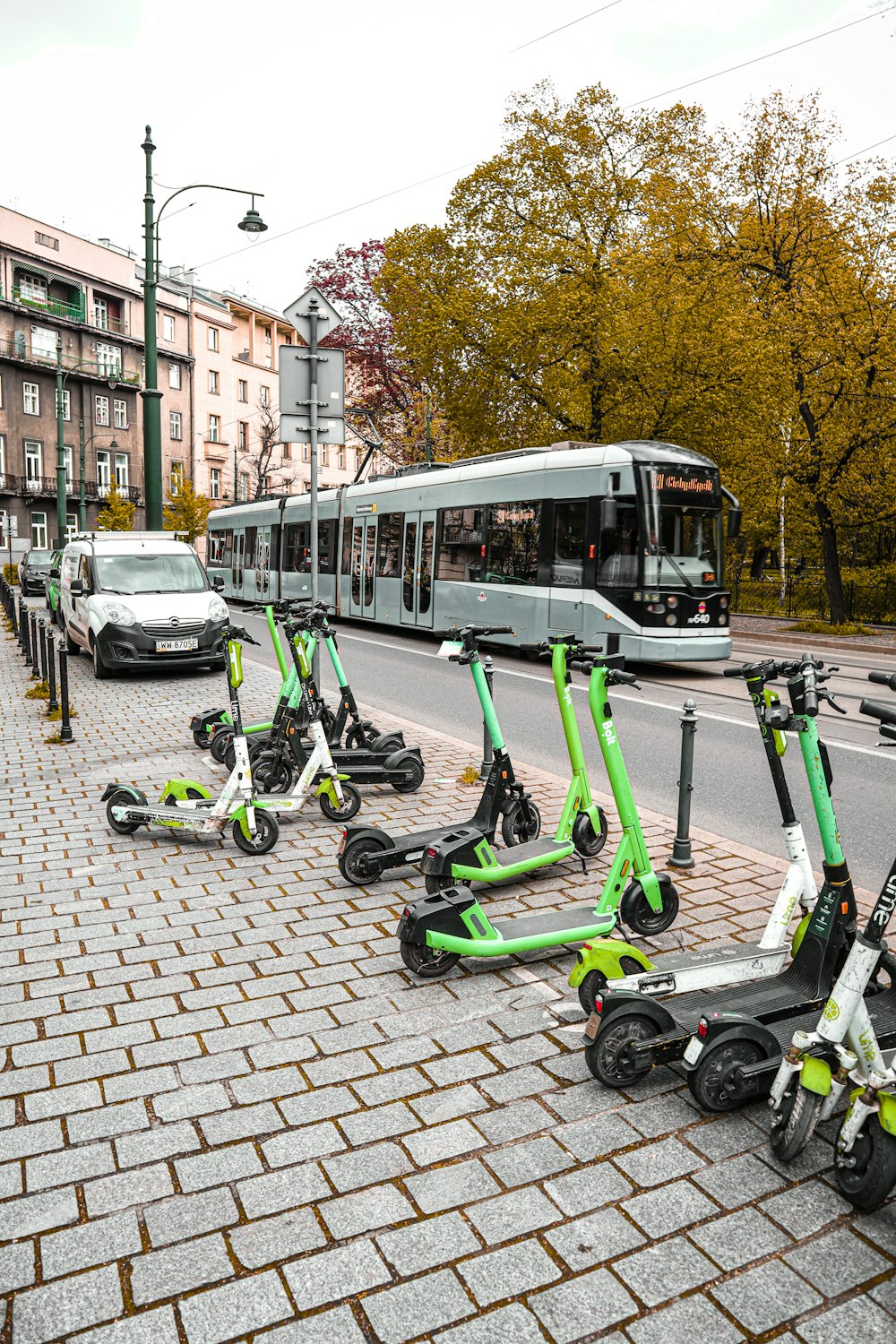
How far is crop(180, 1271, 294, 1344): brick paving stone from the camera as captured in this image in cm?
223

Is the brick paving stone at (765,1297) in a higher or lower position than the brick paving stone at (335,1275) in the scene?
lower

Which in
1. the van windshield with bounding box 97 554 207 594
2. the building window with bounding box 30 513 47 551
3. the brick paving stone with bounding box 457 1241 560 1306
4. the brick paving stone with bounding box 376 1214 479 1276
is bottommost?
the brick paving stone with bounding box 457 1241 560 1306

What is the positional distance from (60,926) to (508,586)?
495 inches

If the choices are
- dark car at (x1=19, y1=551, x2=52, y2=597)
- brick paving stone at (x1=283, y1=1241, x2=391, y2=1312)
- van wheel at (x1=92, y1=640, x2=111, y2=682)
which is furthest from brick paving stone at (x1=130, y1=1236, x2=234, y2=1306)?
dark car at (x1=19, y1=551, x2=52, y2=597)

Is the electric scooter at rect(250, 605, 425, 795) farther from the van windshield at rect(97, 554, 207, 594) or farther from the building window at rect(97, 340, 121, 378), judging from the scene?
the building window at rect(97, 340, 121, 378)

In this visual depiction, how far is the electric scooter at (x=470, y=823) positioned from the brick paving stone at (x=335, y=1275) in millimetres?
2514

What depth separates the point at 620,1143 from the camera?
2.94 metres

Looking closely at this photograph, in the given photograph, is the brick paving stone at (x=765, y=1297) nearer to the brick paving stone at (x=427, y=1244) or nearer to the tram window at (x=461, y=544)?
the brick paving stone at (x=427, y=1244)

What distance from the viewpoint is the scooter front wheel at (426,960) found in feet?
13.1

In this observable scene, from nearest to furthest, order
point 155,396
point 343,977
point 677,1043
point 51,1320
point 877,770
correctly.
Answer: point 51,1320
point 677,1043
point 343,977
point 877,770
point 155,396

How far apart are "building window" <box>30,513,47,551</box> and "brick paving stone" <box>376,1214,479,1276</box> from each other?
5537 centimetres

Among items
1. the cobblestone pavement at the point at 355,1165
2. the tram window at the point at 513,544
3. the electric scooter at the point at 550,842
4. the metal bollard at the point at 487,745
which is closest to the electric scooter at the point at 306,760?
the metal bollard at the point at 487,745

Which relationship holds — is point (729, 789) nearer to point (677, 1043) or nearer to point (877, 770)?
point (877, 770)

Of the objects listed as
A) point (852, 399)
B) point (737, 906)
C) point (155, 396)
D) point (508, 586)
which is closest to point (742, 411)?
point (852, 399)
